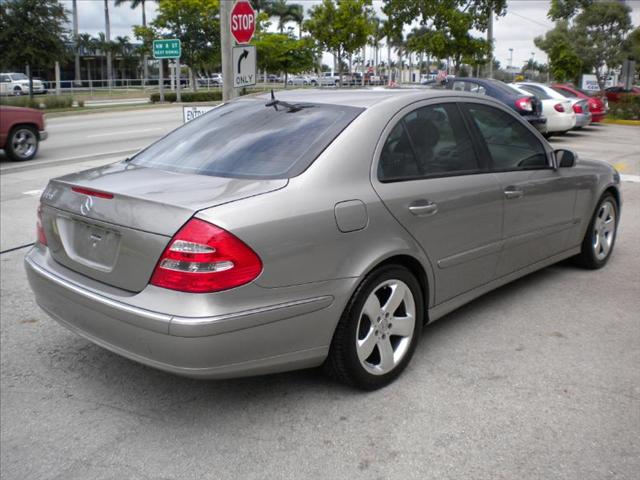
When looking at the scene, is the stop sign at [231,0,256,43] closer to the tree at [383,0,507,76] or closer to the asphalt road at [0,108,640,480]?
the asphalt road at [0,108,640,480]

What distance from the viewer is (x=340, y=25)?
1344 inches

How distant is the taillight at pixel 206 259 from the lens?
3.00 metres

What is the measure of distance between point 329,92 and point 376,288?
1.48 meters

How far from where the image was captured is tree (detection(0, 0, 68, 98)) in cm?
3005

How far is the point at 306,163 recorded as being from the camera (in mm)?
3498

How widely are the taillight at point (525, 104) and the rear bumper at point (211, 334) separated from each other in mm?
13744

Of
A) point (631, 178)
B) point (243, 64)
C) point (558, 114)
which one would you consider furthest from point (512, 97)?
point (243, 64)

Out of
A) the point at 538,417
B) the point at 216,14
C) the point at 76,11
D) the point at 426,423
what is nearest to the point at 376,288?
the point at 426,423

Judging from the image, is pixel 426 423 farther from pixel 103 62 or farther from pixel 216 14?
pixel 103 62

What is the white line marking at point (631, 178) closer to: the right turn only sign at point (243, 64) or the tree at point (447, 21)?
the right turn only sign at point (243, 64)

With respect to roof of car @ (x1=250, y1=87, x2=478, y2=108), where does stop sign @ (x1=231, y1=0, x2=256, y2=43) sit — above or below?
above

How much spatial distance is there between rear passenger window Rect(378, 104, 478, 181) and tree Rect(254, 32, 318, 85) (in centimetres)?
4606

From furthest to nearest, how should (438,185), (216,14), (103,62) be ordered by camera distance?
(103,62) → (216,14) → (438,185)

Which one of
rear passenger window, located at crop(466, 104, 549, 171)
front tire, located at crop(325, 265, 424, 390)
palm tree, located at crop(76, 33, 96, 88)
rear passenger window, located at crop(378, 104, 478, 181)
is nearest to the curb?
rear passenger window, located at crop(466, 104, 549, 171)
